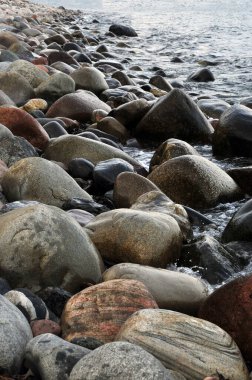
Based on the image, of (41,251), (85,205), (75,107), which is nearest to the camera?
(41,251)

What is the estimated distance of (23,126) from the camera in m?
6.29

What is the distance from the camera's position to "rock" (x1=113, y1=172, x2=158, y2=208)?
203 inches

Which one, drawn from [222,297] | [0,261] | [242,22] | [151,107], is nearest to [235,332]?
[222,297]

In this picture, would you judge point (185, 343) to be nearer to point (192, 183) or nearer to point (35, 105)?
point (192, 183)

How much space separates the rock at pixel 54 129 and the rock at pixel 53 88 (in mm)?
1861

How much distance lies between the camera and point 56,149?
618cm

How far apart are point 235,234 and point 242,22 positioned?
26.1 m

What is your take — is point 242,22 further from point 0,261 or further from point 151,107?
point 0,261


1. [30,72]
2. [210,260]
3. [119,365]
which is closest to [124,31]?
[30,72]

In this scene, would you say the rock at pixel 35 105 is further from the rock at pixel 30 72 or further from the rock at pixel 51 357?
the rock at pixel 51 357

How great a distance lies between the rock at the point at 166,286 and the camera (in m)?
3.41

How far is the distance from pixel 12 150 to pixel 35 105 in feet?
8.42

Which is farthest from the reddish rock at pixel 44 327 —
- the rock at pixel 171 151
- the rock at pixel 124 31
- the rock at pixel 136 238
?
the rock at pixel 124 31

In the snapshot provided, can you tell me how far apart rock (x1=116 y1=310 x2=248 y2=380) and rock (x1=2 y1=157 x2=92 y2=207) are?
2227 millimetres
